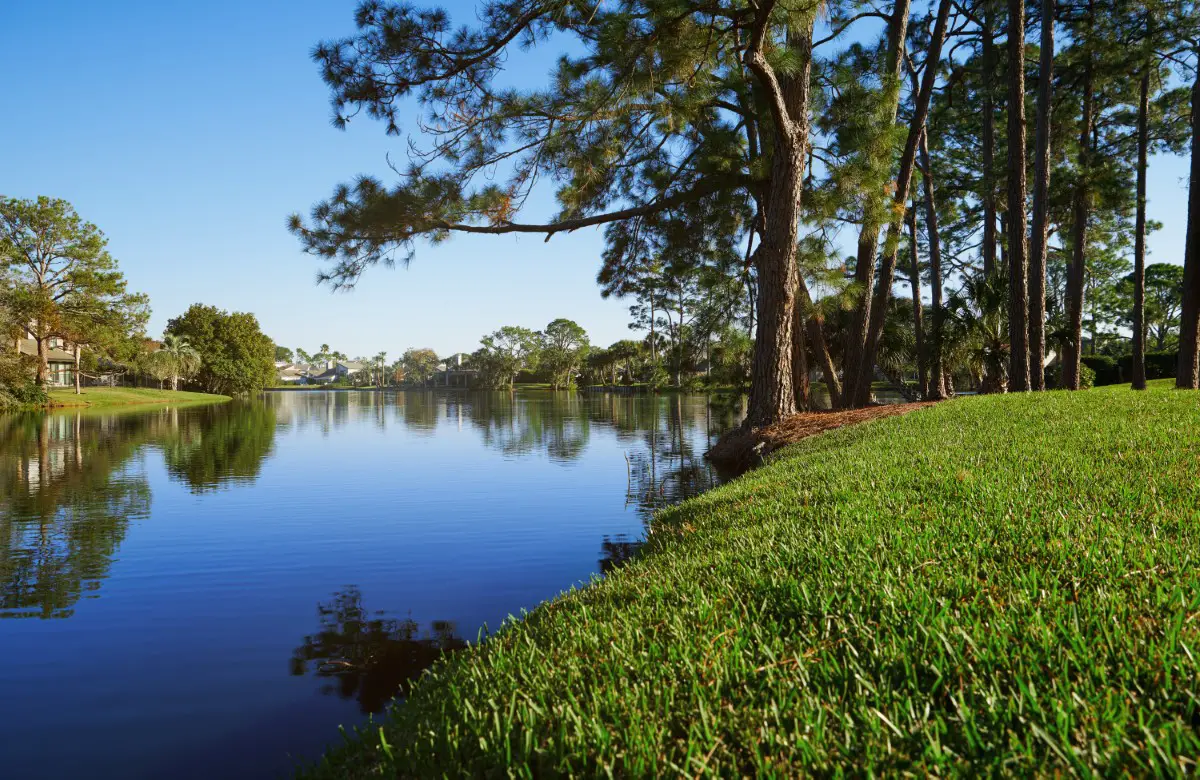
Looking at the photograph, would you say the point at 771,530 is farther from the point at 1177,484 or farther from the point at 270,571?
the point at 270,571

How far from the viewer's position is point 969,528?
136 inches

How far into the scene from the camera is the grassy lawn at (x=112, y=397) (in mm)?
39297

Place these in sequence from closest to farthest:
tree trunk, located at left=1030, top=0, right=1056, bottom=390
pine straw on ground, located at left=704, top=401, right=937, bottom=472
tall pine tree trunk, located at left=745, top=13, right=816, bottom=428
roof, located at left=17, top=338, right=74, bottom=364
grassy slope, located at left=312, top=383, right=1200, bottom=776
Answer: grassy slope, located at left=312, top=383, right=1200, bottom=776 → pine straw on ground, located at left=704, top=401, right=937, bottom=472 → tall pine tree trunk, located at left=745, top=13, right=816, bottom=428 → tree trunk, located at left=1030, top=0, right=1056, bottom=390 → roof, located at left=17, top=338, right=74, bottom=364

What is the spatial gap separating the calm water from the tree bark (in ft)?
22.1

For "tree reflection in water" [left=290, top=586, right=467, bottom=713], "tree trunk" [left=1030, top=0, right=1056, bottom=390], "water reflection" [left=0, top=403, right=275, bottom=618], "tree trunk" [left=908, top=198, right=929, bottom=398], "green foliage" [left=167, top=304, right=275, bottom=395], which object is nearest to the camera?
"tree reflection in water" [left=290, top=586, right=467, bottom=713]

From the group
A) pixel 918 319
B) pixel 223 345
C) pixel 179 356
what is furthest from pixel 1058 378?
pixel 223 345

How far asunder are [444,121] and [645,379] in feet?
202

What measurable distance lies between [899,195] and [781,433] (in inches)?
250

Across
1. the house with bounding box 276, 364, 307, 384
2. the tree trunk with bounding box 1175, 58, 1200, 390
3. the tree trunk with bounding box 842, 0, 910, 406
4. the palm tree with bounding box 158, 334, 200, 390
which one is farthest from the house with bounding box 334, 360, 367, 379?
the tree trunk with bounding box 1175, 58, 1200, 390

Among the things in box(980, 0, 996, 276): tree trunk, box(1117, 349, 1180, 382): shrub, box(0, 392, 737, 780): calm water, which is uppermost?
box(980, 0, 996, 276): tree trunk

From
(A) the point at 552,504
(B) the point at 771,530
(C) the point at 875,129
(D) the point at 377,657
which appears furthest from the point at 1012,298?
(D) the point at 377,657

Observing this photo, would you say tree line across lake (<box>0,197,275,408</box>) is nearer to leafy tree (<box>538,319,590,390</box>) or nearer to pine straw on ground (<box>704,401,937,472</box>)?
pine straw on ground (<box>704,401,937,472</box>)

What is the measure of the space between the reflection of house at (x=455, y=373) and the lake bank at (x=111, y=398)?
6447cm

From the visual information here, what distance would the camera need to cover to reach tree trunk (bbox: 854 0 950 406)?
14195 millimetres
